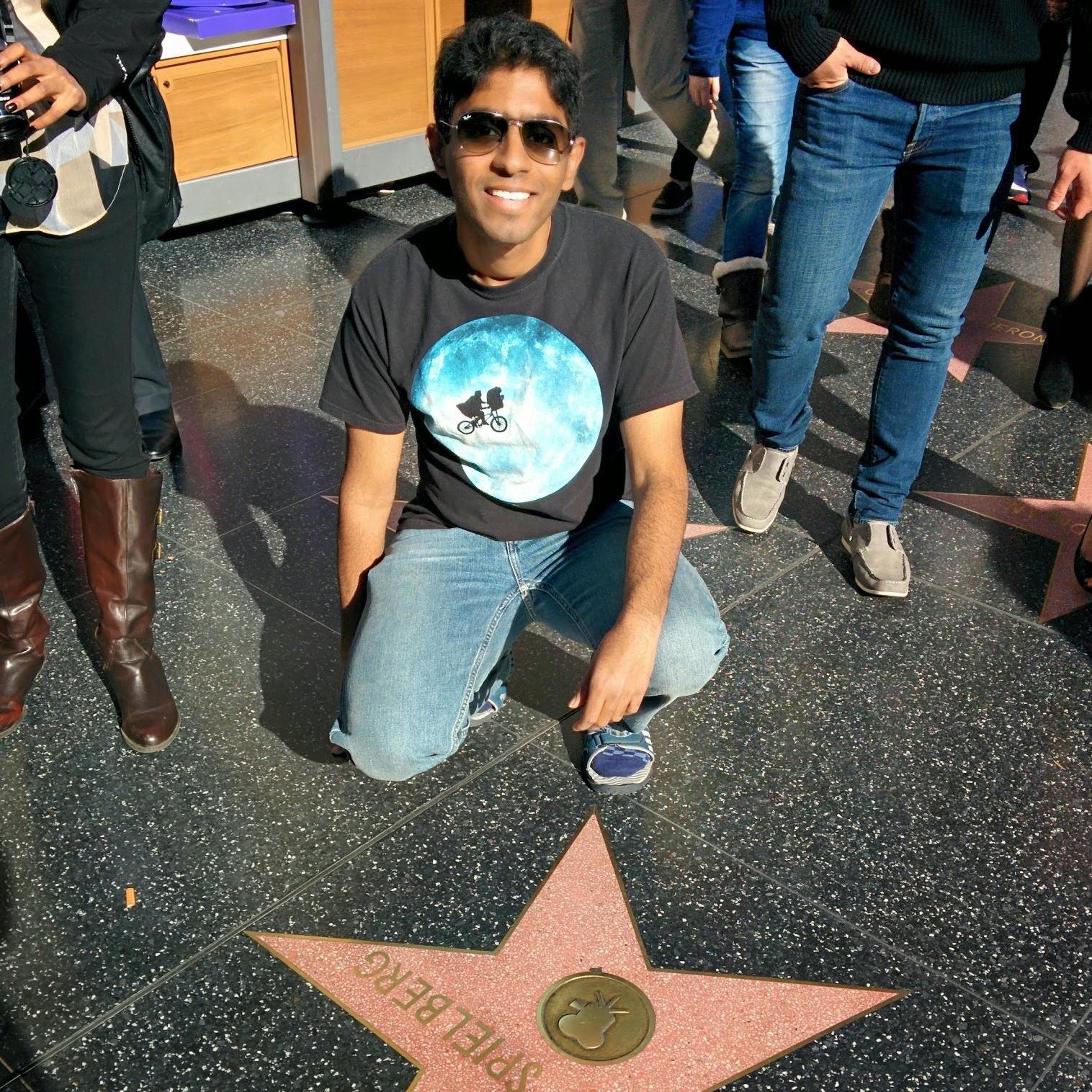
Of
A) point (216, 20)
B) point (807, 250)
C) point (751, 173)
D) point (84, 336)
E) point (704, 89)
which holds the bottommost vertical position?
point (751, 173)

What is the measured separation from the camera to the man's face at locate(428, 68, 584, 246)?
7.09 feet

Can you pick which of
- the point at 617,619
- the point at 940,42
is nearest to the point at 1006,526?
the point at 940,42

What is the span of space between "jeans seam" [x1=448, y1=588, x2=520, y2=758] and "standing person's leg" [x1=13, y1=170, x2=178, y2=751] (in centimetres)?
71

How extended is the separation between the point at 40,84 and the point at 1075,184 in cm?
221

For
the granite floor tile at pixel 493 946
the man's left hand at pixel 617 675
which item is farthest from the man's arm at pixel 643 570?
the granite floor tile at pixel 493 946

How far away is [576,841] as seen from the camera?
8.19ft

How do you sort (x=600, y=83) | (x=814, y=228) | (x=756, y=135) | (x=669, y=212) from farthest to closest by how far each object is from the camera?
1. (x=669, y=212)
2. (x=600, y=83)
3. (x=756, y=135)
4. (x=814, y=228)

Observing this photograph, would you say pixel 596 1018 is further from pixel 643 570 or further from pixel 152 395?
pixel 152 395

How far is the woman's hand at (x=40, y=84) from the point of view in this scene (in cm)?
214

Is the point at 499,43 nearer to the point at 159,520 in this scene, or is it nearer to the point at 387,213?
the point at 159,520

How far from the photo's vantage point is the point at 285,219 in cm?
600

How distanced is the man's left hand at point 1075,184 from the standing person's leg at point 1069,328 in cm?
151

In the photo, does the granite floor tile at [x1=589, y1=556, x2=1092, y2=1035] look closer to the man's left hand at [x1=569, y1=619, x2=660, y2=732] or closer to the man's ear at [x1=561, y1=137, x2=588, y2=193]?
the man's left hand at [x1=569, y1=619, x2=660, y2=732]

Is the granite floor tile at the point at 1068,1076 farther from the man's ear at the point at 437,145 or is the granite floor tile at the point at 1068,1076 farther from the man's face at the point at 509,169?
the man's ear at the point at 437,145
